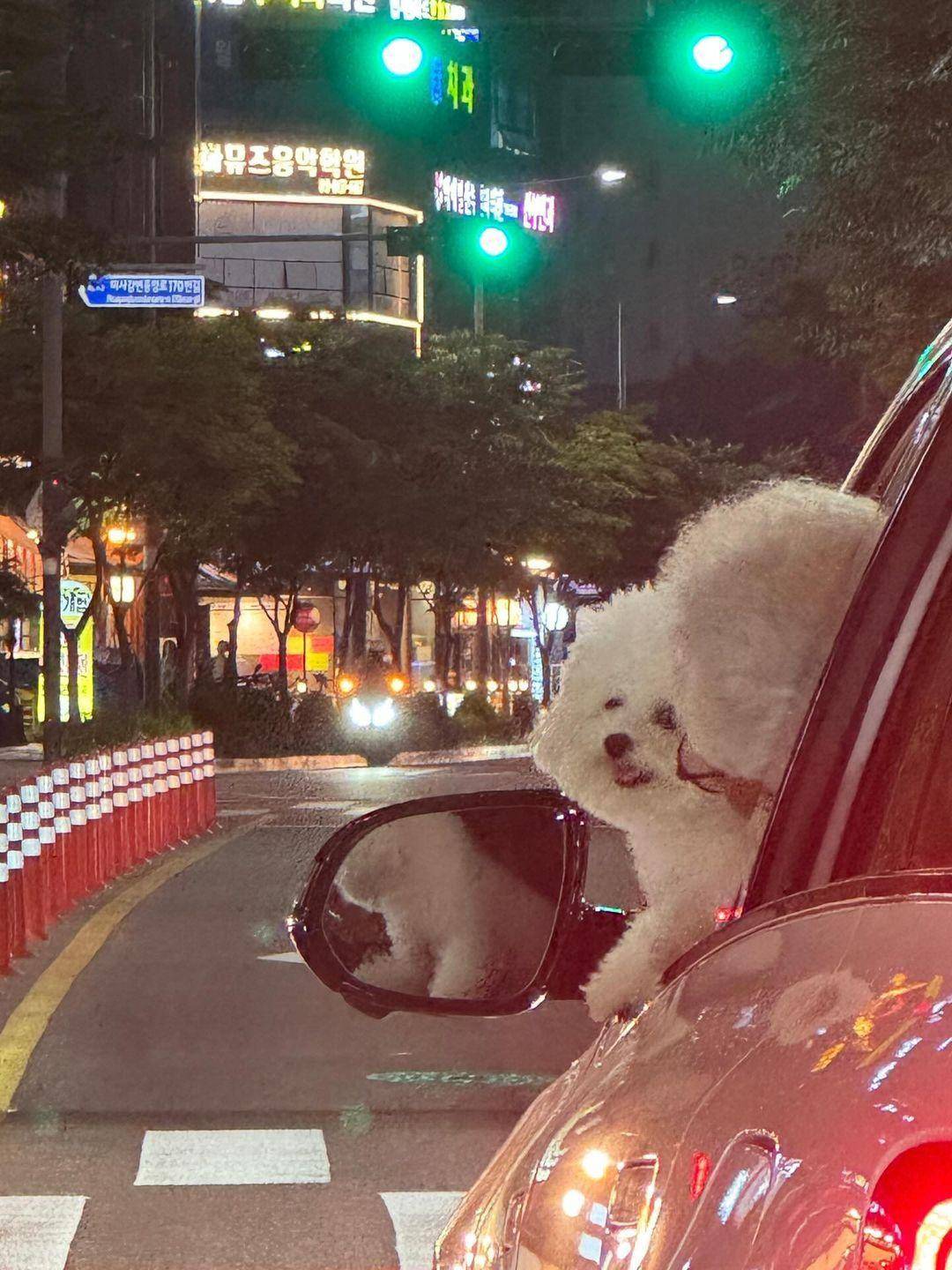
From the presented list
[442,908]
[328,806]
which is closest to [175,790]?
[328,806]

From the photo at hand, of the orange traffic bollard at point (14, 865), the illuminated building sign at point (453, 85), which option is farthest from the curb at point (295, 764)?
the orange traffic bollard at point (14, 865)

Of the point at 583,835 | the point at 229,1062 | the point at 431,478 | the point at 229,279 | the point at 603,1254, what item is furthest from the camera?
the point at 229,279

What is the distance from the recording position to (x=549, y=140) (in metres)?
102

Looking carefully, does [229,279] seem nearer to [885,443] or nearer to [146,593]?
[146,593]

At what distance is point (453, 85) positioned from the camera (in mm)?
13352

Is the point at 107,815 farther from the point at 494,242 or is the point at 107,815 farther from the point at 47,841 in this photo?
the point at 494,242

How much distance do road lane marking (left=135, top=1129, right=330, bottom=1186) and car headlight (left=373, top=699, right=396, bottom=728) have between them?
29.6m

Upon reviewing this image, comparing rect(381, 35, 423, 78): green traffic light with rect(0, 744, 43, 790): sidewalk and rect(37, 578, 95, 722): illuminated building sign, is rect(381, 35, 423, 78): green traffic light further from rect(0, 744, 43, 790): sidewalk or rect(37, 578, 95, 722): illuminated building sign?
rect(37, 578, 95, 722): illuminated building sign

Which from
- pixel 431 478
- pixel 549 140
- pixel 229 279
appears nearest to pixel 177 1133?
pixel 431 478

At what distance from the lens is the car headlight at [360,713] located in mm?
37441

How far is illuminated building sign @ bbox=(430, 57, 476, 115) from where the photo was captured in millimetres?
13125

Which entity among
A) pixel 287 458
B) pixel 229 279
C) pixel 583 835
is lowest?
pixel 583 835

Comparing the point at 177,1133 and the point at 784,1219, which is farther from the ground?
the point at 784,1219

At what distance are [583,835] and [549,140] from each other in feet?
338
